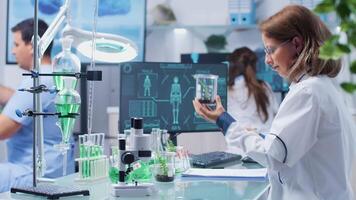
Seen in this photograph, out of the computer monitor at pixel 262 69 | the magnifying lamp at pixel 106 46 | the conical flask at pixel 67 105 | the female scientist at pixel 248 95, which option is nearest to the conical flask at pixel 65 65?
the conical flask at pixel 67 105

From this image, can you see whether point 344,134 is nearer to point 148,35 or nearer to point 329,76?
point 329,76

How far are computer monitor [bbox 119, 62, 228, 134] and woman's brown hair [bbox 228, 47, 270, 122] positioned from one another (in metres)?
1.12

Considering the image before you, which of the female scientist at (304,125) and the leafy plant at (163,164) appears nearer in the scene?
the female scientist at (304,125)

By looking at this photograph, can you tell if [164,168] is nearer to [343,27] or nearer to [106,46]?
[106,46]

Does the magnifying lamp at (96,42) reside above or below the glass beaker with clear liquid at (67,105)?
above


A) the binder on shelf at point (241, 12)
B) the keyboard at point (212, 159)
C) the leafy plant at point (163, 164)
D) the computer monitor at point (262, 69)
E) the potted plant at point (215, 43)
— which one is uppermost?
the binder on shelf at point (241, 12)

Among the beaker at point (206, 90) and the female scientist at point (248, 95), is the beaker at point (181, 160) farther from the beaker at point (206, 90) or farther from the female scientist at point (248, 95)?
the female scientist at point (248, 95)

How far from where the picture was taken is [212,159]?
2.28 m

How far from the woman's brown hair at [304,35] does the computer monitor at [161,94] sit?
2.81ft

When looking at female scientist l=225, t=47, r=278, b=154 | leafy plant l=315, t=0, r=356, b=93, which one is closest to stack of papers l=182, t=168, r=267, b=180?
leafy plant l=315, t=0, r=356, b=93

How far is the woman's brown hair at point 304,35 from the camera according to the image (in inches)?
64.4

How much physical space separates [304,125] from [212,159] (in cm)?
78

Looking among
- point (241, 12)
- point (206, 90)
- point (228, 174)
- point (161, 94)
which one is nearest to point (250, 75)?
point (241, 12)

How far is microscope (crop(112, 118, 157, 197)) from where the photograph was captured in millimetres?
1606
